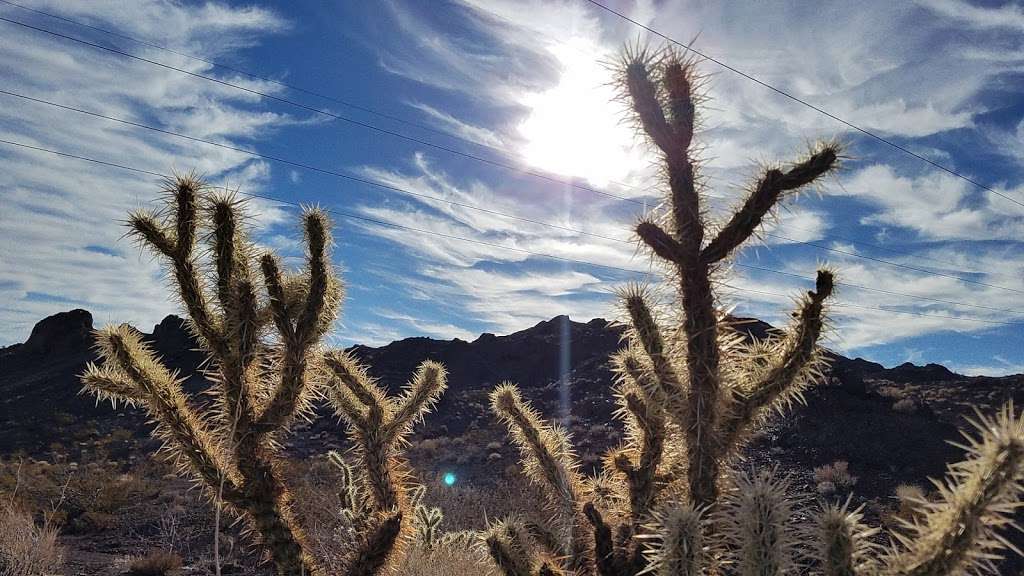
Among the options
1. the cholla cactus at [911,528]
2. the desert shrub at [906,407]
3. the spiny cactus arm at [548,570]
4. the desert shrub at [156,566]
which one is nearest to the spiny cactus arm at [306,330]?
the spiny cactus arm at [548,570]

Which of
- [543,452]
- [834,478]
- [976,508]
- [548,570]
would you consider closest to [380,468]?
[543,452]

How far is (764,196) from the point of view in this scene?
3078 mm

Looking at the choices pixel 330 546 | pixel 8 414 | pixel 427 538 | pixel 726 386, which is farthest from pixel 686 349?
pixel 8 414

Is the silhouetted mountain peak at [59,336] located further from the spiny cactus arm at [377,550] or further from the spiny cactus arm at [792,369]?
the spiny cactus arm at [792,369]

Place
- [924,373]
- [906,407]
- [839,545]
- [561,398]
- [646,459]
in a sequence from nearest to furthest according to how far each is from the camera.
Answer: [839,545] < [646,459] < [906,407] < [561,398] < [924,373]

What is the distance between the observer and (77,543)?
13.6 meters

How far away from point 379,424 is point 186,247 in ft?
6.64

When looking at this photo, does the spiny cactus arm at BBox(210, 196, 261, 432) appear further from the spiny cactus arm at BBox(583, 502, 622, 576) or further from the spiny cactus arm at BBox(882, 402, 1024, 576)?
the spiny cactus arm at BBox(882, 402, 1024, 576)

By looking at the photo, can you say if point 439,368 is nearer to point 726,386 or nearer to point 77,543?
point 726,386

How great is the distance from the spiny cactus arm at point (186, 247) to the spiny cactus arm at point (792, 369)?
125 inches

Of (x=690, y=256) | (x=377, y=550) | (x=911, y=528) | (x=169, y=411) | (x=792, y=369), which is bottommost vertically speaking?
(x=377, y=550)

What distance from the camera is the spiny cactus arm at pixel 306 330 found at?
4.44 m

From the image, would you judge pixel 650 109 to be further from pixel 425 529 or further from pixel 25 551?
pixel 25 551

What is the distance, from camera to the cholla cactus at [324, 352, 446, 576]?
5.26 m
